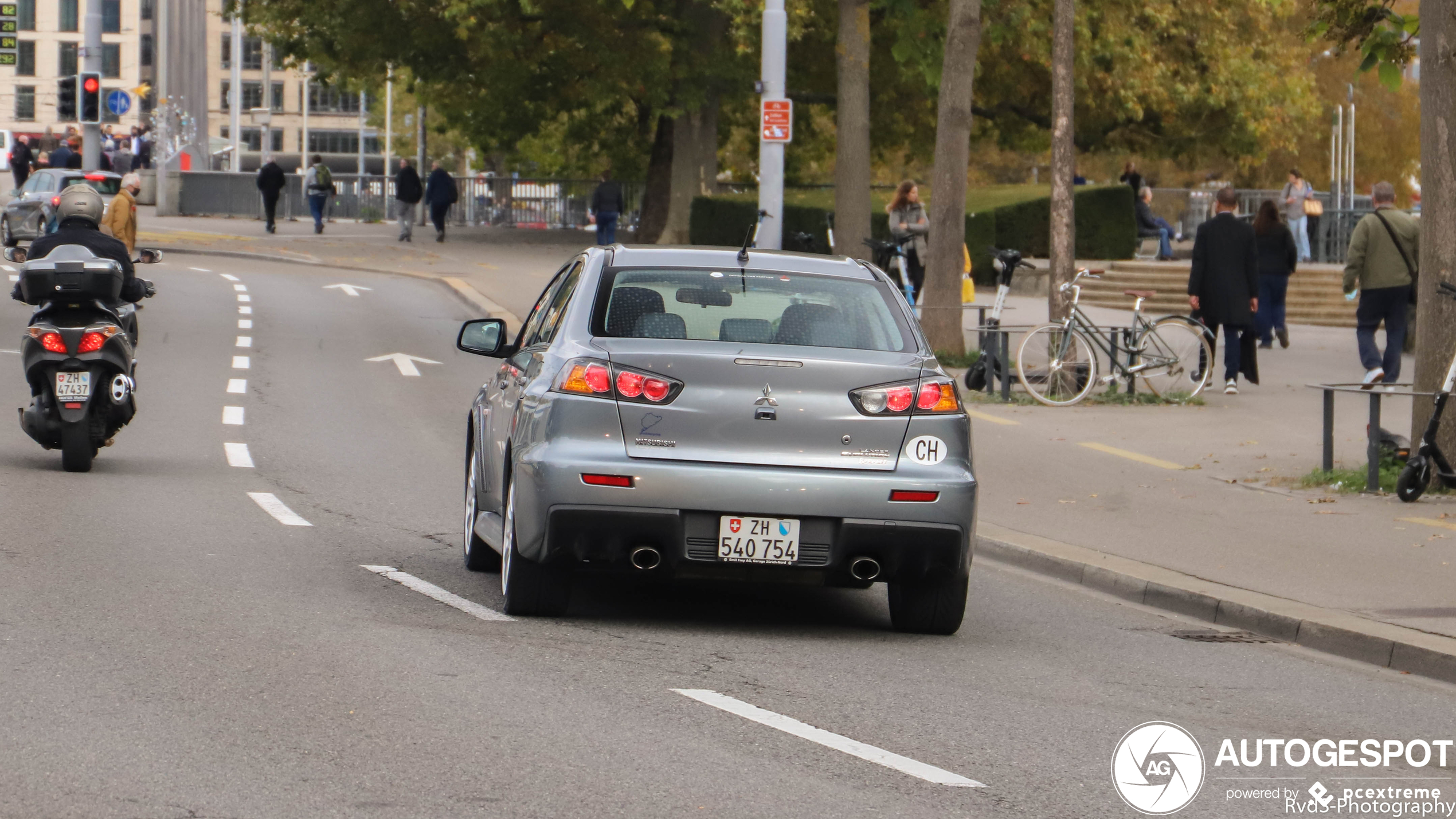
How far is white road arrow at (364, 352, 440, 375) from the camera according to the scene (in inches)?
A: 818

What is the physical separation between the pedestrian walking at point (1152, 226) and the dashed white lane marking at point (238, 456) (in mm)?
25407

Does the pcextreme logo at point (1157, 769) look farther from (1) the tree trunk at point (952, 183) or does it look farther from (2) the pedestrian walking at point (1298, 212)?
(2) the pedestrian walking at point (1298, 212)

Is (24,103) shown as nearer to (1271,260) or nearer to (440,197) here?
(440,197)

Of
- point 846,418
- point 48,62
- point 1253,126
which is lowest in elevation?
point 846,418

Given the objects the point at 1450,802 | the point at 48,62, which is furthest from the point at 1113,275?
the point at 48,62

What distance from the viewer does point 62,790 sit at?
5.20m

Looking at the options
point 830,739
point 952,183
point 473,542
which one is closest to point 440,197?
point 952,183

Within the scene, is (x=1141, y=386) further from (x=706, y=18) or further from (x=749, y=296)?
(x=706, y=18)

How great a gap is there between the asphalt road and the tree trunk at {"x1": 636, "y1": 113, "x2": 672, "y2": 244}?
31.1 m

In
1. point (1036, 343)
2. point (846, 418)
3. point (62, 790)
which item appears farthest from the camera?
point (1036, 343)

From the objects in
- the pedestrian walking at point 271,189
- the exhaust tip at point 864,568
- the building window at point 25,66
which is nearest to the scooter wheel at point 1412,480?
the exhaust tip at point 864,568

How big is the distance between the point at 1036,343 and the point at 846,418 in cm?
1086

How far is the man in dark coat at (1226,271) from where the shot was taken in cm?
1867

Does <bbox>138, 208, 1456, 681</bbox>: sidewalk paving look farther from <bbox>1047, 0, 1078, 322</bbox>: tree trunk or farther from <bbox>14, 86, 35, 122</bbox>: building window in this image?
<bbox>14, 86, 35, 122</bbox>: building window
